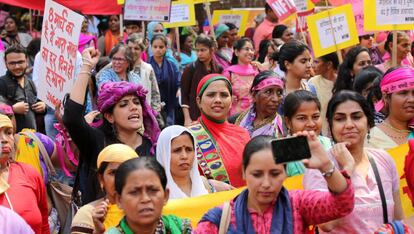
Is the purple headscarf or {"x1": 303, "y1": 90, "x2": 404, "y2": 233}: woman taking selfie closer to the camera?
{"x1": 303, "y1": 90, "x2": 404, "y2": 233}: woman taking selfie

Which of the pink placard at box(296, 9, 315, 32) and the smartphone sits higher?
the pink placard at box(296, 9, 315, 32)

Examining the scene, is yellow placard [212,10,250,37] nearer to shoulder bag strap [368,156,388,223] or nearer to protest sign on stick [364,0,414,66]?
protest sign on stick [364,0,414,66]

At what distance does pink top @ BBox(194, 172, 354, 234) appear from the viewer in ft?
13.6

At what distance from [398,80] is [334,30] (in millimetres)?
4470

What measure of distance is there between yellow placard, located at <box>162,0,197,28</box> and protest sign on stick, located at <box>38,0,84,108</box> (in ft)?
17.2

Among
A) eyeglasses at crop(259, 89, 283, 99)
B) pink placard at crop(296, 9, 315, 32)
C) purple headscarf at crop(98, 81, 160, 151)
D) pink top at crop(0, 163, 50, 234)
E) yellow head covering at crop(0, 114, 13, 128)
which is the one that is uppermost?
pink placard at crop(296, 9, 315, 32)

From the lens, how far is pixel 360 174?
479cm

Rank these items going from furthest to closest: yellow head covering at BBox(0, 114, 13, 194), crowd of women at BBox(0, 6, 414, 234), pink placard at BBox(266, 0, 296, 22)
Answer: pink placard at BBox(266, 0, 296, 22) < yellow head covering at BBox(0, 114, 13, 194) < crowd of women at BBox(0, 6, 414, 234)

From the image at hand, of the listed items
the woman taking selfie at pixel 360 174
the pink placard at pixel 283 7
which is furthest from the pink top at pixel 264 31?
the woman taking selfie at pixel 360 174

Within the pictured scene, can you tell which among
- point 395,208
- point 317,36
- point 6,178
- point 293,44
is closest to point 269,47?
point 317,36

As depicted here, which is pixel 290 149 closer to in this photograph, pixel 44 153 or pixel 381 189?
pixel 381 189

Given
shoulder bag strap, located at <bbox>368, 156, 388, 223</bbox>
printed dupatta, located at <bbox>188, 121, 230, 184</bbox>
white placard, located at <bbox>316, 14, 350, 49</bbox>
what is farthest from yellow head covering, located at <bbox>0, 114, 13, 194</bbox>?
white placard, located at <bbox>316, 14, 350, 49</bbox>

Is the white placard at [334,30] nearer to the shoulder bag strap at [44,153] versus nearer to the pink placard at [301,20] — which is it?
the pink placard at [301,20]

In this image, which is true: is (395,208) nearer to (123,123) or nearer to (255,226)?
(255,226)
